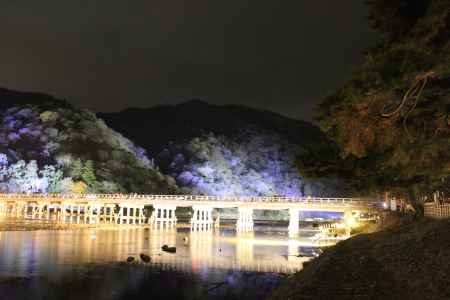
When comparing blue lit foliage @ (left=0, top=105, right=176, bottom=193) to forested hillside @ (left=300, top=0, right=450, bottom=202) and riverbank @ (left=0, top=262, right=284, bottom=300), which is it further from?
forested hillside @ (left=300, top=0, right=450, bottom=202)

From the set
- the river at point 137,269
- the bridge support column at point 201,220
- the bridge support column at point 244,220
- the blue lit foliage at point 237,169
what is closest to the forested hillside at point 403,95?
the river at point 137,269

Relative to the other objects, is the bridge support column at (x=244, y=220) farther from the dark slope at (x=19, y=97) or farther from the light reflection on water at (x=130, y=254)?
the dark slope at (x=19, y=97)

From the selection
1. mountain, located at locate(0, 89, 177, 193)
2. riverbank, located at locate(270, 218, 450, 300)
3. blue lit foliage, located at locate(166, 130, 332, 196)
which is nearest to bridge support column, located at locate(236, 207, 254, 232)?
mountain, located at locate(0, 89, 177, 193)

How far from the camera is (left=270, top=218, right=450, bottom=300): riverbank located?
9750mm

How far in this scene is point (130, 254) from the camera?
3434cm

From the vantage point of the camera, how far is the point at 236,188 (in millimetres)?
118438

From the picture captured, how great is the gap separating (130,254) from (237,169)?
98639mm

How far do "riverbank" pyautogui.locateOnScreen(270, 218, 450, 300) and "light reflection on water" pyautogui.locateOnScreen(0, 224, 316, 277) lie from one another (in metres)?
14.0

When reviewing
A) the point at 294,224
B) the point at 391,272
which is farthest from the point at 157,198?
the point at 391,272

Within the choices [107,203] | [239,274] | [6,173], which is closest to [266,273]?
[239,274]

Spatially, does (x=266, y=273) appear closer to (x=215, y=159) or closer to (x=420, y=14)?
(x=420, y=14)

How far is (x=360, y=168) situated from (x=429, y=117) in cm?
368

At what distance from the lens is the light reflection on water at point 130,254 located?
91.8 ft

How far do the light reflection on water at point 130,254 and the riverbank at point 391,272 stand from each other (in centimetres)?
1399
